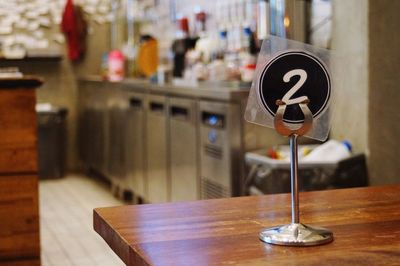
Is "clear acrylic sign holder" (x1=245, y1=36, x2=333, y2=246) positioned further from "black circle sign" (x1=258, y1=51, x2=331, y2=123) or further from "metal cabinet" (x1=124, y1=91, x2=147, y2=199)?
"metal cabinet" (x1=124, y1=91, x2=147, y2=199)

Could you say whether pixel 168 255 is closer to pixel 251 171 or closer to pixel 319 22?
pixel 251 171

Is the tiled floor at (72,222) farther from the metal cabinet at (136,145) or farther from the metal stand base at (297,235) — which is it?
the metal stand base at (297,235)

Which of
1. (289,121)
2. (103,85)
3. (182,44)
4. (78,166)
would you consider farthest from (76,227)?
(289,121)

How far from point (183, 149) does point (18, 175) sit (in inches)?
57.5

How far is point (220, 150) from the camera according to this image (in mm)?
4105

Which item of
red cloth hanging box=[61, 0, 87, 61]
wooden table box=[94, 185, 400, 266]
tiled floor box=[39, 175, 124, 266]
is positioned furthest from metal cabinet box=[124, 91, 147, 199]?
wooden table box=[94, 185, 400, 266]

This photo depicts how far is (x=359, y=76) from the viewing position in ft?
12.3

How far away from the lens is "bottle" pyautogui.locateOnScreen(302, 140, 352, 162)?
360 cm

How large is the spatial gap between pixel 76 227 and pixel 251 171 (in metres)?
1.95

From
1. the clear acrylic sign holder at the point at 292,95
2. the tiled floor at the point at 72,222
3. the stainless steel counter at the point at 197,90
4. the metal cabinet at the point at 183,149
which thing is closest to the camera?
the clear acrylic sign holder at the point at 292,95

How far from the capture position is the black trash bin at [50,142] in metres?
7.48

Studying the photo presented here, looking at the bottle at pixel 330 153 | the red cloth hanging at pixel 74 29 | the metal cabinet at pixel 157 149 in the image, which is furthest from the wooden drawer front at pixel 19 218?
the red cloth hanging at pixel 74 29

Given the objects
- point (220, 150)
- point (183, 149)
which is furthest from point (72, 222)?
point (220, 150)

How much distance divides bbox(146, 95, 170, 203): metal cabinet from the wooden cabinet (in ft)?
5.46
